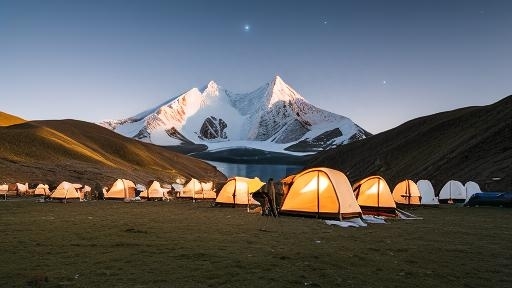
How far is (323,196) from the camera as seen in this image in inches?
949

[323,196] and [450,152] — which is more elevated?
[450,152]

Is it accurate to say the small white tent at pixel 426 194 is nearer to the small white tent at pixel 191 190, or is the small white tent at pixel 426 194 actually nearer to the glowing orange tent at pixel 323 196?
the glowing orange tent at pixel 323 196

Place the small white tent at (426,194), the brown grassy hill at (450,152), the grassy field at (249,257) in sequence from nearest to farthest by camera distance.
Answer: the grassy field at (249,257)
the small white tent at (426,194)
the brown grassy hill at (450,152)

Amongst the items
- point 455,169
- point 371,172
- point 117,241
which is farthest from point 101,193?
point 371,172

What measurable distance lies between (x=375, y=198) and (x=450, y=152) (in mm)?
61349

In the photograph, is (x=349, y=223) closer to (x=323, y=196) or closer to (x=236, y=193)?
(x=323, y=196)

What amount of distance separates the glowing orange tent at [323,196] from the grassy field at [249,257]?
3762 mm

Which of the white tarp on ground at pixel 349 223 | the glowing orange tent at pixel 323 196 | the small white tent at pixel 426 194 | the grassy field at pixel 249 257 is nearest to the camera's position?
the grassy field at pixel 249 257

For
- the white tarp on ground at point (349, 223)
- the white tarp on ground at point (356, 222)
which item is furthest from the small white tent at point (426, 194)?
the white tarp on ground at point (349, 223)

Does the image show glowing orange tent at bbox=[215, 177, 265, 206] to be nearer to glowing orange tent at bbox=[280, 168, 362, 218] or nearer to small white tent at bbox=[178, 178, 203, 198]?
glowing orange tent at bbox=[280, 168, 362, 218]

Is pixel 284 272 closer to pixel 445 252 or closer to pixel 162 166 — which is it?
pixel 445 252

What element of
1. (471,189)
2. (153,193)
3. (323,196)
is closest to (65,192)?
(153,193)

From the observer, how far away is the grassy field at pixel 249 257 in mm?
9664

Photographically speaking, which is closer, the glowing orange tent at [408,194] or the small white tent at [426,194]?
the glowing orange tent at [408,194]
